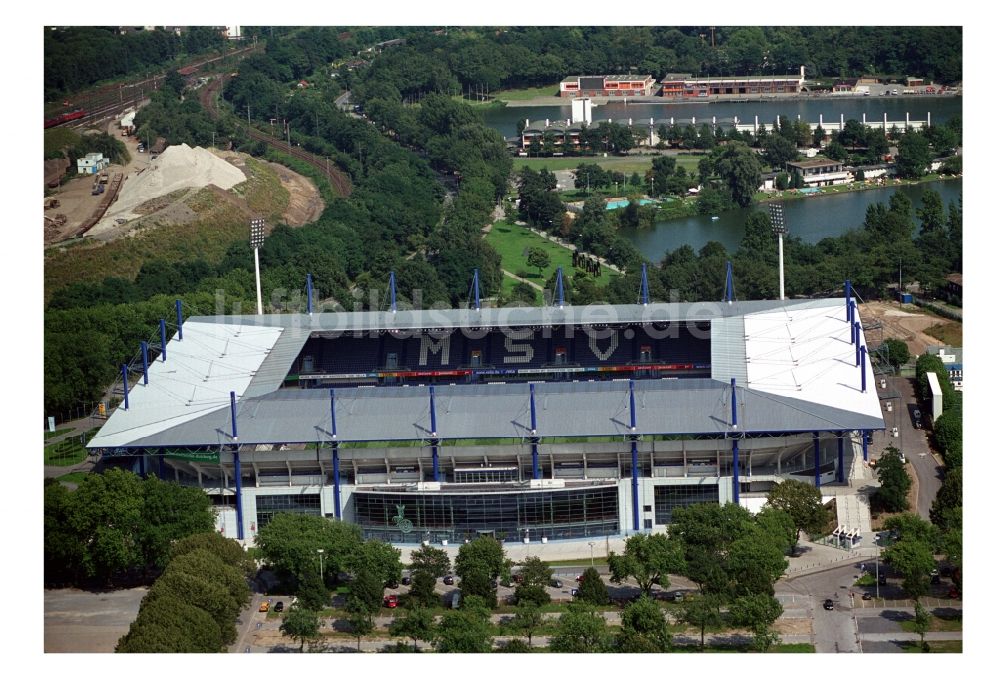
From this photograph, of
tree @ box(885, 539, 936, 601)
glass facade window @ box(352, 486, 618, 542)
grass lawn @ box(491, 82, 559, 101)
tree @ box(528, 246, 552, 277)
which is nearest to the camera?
tree @ box(885, 539, 936, 601)

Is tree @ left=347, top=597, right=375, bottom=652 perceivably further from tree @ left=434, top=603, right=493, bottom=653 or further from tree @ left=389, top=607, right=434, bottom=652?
tree @ left=434, top=603, right=493, bottom=653

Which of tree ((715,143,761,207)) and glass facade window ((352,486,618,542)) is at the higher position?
tree ((715,143,761,207))

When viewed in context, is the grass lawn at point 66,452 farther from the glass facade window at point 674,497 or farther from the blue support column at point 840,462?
the blue support column at point 840,462

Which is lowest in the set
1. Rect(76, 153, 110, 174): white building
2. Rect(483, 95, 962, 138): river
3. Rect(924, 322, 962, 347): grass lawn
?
Rect(924, 322, 962, 347): grass lawn

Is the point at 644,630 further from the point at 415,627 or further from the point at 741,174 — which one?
the point at 741,174

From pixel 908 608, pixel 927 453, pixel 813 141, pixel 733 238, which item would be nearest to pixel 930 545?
pixel 908 608

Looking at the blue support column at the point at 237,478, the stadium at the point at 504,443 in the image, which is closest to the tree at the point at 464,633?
the stadium at the point at 504,443

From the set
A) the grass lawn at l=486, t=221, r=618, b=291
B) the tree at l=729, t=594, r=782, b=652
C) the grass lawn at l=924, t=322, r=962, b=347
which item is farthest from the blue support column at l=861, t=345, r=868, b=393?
the grass lawn at l=486, t=221, r=618, b=291
